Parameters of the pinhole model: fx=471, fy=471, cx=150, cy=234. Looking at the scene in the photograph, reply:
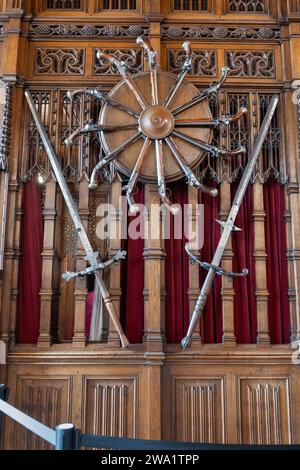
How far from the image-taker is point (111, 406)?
3.37 metres

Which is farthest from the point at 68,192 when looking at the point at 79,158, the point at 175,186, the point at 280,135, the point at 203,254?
the point at 280,135

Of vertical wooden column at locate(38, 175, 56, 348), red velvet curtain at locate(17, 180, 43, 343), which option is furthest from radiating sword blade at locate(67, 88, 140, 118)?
red velvet curtain at locate(17, 180, 43, 343)

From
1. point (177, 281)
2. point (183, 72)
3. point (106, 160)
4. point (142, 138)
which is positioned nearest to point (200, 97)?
point (183, 72)

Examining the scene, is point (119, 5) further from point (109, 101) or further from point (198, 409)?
point (198, 409)

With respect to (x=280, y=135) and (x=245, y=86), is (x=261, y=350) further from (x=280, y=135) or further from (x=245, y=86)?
(x=245, y=86)

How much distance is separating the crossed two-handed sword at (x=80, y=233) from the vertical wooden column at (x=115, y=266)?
7 cm

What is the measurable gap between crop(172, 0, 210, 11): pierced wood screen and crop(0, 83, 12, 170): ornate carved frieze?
1564mm

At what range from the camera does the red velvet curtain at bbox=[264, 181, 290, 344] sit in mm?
3594

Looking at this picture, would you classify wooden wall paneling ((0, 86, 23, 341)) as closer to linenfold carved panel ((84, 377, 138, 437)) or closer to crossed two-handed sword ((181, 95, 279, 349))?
linenfold carved panel ((84, 377, 138, 437))

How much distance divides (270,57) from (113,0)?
55.7 inches

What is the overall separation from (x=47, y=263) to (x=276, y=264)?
69.2 inches

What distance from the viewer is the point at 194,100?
11.8 feet

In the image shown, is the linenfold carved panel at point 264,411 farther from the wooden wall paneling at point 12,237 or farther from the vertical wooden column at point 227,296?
the wooden wall paneling at point 12,237
